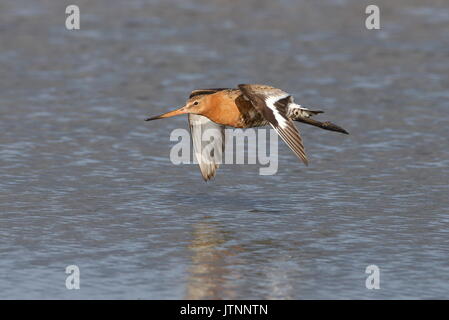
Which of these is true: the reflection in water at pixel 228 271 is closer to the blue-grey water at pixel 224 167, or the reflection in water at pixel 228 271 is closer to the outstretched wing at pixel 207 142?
the blue-grey water at pixel 224 167

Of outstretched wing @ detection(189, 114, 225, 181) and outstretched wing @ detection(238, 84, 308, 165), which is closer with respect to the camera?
outstretched wing @ detection(238, 84, 308, 165)

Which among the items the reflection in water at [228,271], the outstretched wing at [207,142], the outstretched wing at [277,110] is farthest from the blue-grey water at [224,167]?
the outstretched wing at [277,110]

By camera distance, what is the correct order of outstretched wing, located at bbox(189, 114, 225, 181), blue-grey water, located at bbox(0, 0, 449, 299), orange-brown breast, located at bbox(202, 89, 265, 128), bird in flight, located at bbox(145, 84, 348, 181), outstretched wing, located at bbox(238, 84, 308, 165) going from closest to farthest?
blue-grey water, located at bbox(0, 0, 449, 299)
outstretched wing, located at bbox(238, 84, 308, 165)
bird in flight, located at bbox(145, 84, 348, 181)
orange-brown breast, located at bbox(202, 89, 265, 128)
outstretched wing, located at bbox(189, 114, 225, 181)

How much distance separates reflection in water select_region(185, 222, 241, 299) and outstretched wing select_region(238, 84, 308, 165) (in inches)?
50.0

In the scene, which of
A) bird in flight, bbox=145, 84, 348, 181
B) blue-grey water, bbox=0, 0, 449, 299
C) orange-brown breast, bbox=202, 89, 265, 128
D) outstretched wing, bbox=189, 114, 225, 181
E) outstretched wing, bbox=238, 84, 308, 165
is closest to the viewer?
blue-grey water, bbox=0, 0, 449, 299

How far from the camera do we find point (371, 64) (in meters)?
19.0

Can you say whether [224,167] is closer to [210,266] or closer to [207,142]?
[207,142]

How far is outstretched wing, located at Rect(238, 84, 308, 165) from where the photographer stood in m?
11.6

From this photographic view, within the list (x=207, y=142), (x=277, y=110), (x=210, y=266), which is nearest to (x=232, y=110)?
(x=277, y=110)

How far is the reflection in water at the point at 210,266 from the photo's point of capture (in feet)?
32.7

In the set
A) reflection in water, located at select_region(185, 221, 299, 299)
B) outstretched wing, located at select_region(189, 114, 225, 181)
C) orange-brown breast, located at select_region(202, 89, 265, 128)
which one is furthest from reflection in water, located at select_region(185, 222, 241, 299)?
outstretched wing, located at select_region(189, 114, 225, 181)

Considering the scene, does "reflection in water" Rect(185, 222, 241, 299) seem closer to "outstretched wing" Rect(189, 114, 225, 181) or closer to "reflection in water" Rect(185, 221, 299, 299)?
"reflection in water" Rect(185, 221, 299, 299)
